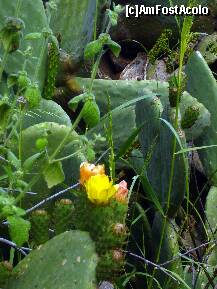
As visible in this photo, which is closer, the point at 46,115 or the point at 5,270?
the point at 5,270

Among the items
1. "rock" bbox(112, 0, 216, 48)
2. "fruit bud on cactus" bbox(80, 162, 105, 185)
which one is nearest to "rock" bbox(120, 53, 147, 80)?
"rock" bbox(112, 0, 216, 48)

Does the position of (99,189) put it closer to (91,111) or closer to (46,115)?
(91,111)

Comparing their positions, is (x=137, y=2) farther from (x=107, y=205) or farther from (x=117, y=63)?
(x=107, y=205)

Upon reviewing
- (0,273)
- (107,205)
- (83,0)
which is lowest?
(0,273)

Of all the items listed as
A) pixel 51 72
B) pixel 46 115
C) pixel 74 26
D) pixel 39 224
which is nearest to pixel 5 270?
pixel 39 224

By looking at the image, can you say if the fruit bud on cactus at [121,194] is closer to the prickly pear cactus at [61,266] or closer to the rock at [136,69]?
the prickly pear cactus at [61,266]

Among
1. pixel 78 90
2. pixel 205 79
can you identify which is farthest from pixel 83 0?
pixel 205 79
